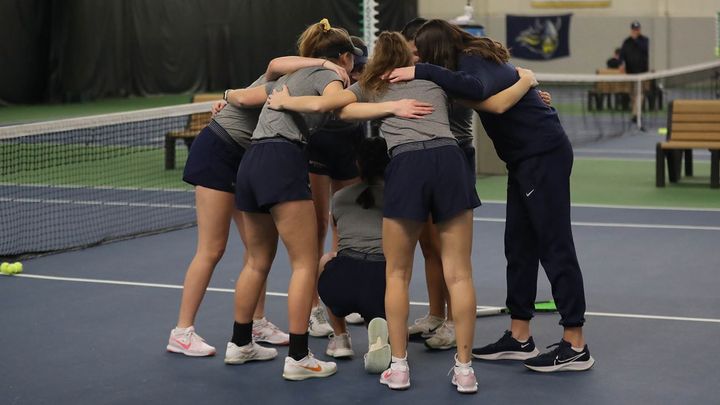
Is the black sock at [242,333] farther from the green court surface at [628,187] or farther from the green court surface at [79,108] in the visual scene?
the green court surface at [79,108]

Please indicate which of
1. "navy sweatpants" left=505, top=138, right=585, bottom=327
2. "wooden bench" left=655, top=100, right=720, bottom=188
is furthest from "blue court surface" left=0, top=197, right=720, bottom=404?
"wooden bench" left=655, top=100, right=720, bottom=188

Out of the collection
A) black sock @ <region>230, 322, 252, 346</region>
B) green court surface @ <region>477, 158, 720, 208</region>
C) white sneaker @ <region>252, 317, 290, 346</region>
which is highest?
black sock @ <region>230, 322, 252, 346</region>

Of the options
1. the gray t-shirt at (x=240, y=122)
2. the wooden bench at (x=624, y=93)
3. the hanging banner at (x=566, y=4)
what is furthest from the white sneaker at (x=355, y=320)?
the hanging banner at (x=566, y=4)

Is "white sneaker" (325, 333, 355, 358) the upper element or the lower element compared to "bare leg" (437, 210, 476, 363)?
lower

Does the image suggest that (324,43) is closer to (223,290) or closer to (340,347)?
(340,347)

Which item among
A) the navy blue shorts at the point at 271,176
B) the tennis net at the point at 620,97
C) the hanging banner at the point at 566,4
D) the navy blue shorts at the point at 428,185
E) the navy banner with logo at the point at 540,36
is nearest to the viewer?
the navy blue shorts at the point at 428,185

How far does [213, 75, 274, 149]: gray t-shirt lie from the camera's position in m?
5.75

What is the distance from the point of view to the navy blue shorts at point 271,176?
5262 millimetres

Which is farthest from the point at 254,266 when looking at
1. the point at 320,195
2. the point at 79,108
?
the point at 79,108

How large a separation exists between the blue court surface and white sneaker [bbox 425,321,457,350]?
41mm

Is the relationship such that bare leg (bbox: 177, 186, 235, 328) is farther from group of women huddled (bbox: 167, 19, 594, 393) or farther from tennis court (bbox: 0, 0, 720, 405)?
tennis court (bbox: 0, 0, 720, 405)

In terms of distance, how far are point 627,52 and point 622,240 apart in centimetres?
1439

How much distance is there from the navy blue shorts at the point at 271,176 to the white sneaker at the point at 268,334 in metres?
0.93

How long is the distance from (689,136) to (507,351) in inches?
283
